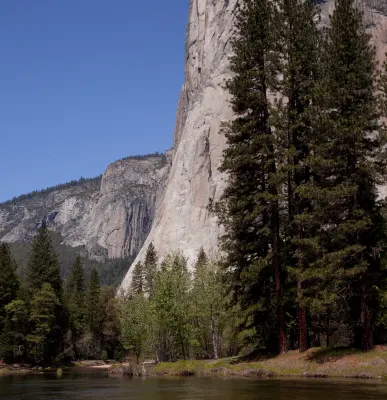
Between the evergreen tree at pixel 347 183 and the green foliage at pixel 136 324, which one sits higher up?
the evergreen tree at pixel 347 183

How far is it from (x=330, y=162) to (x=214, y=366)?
12641 millimetres

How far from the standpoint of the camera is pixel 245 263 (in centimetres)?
2961

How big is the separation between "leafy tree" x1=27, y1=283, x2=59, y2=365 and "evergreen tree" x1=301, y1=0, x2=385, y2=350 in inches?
1776

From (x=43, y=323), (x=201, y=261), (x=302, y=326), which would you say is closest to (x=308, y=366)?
(x=302, y=326)

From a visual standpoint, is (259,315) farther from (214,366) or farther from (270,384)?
(270,384)

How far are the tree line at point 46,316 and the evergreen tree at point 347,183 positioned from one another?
45.1m

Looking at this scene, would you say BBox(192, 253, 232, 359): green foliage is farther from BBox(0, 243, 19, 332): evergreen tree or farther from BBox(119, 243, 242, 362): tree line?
BBox(0, 243, 19, 332): evergreen tree

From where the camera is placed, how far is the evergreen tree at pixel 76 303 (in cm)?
8190

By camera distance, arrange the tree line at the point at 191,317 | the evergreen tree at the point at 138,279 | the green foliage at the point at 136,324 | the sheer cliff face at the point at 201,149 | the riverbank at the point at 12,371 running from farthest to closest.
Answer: the sheer cliff face at the point at 201,149 < the evergreen tree at the point at 138,279 < the green foliage at the point at 136,324 < the riverbank at the point at 12,371 < the tree line at the point at 191,317

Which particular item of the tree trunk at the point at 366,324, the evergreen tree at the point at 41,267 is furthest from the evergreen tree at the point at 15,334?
the tree trunk at the point at 366,324

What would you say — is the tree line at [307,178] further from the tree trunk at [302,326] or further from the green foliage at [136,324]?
the green foliage at [136,324]

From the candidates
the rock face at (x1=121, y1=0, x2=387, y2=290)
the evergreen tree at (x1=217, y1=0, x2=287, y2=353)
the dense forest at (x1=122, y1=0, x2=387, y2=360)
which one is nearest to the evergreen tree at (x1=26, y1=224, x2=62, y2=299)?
the rock face at (x1=121, y1=0, x2=387, y2=290)

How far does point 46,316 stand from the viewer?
2510 inches

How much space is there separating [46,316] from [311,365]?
45.3 metres
